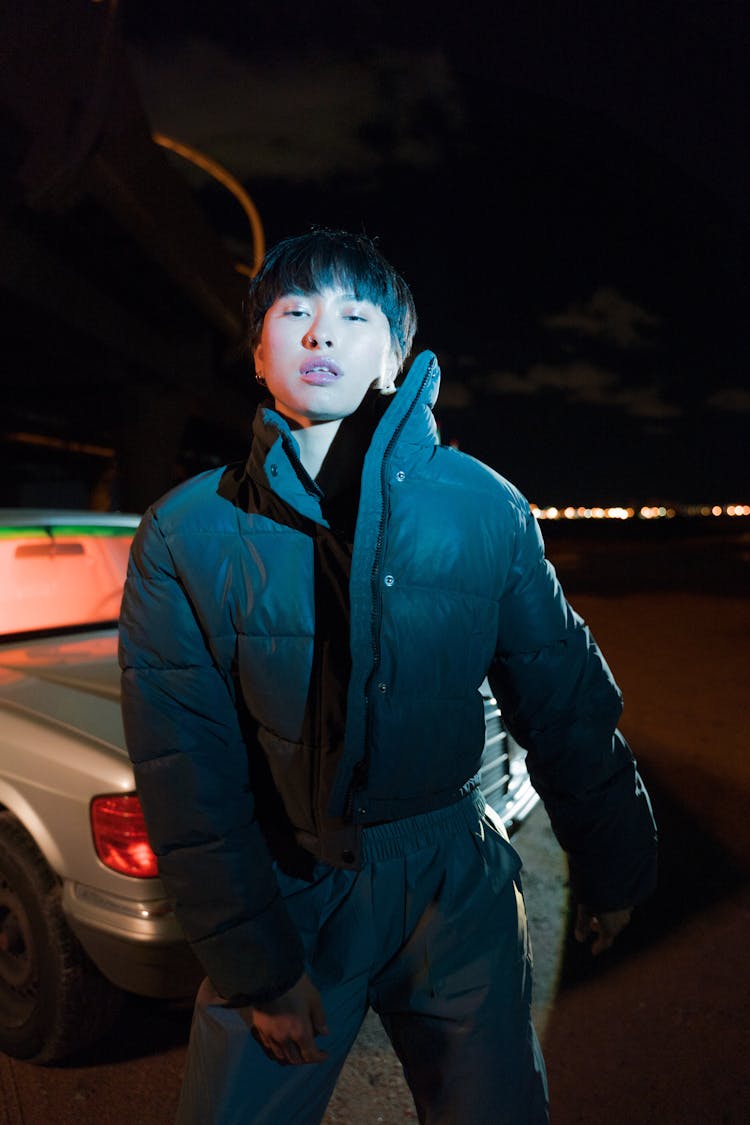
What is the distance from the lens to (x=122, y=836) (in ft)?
7.33

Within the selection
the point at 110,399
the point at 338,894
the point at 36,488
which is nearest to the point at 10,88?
the point at 110,399

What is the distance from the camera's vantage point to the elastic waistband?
1343 millimetres

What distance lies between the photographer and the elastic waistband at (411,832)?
134cm

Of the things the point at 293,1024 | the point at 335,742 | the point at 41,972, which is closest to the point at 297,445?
the point at 335,742

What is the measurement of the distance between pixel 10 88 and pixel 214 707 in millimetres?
14592

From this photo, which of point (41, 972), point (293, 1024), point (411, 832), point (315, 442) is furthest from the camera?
point (41, 972)

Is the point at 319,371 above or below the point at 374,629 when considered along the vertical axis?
above

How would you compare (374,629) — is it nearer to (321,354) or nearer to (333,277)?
(321,354)

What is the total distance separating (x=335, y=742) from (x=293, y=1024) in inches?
17.6

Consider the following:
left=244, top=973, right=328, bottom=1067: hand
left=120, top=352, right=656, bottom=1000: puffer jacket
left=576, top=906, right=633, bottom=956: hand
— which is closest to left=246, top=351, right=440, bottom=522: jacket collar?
left=120, top=352, right=656, bottom=1000: puffer jacket

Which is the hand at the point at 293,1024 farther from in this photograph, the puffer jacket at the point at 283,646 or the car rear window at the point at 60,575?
the car rear window at the point at 60,575

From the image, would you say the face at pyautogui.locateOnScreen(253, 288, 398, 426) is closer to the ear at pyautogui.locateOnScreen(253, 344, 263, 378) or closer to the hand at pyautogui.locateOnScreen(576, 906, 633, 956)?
the ear at pyautogui.locateOnScreen(253, 344, 263, 378)

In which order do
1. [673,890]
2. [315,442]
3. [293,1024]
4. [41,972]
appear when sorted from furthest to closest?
[673,890] < [41,972] < [315,442] < [293,1024]

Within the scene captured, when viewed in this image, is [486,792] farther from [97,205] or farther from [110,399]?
[110,399]
